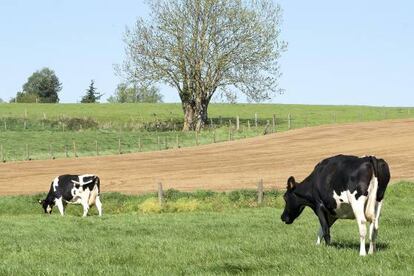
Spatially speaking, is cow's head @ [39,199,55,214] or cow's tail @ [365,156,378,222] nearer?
cow's tail @ [365,156,378,222]

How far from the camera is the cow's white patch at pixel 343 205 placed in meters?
13.3

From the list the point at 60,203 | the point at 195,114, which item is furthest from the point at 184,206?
the point at 195,114

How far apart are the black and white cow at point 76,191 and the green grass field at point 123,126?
29.8 metres

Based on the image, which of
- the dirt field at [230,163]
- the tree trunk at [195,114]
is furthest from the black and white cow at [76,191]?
the tree trunk at [195,114]

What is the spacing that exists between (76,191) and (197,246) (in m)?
15.1

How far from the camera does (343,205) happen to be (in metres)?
13.6

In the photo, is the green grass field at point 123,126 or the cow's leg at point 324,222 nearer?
the cow's leg at point 324,222

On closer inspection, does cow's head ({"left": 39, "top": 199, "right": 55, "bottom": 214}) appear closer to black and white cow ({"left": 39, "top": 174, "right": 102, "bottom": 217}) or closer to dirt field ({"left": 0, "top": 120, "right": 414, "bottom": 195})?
black and white cow ({"left": 39, "top": 174, "right": 102, "bottom": 217})

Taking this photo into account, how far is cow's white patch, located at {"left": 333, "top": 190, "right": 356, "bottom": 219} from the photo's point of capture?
1334 centimetres

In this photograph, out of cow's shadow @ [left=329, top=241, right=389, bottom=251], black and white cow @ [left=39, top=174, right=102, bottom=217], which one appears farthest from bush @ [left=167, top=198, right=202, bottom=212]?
cow's shadow @ [left=329, top=241, right=389, bottom=251]

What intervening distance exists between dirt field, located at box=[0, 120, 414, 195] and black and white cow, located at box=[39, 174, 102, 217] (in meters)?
8.96

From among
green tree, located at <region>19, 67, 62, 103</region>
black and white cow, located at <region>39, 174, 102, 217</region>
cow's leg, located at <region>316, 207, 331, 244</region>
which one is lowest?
black and white cow, located at <region>39, 174, 102, 217</region>

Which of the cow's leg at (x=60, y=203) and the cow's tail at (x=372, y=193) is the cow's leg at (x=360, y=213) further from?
the cow's leg at (x=60, y=203)

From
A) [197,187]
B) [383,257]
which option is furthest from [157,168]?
[383,257]
